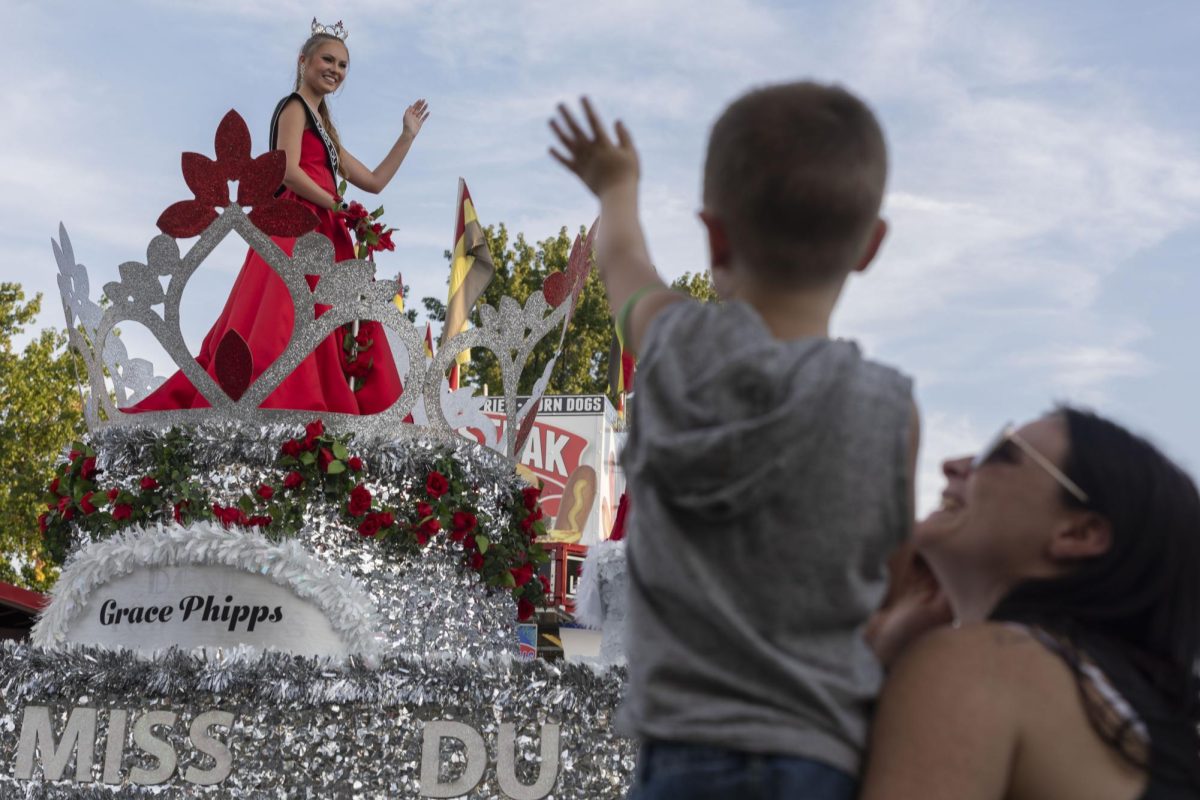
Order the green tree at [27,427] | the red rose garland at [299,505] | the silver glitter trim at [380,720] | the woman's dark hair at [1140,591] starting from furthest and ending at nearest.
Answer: the green tree at [27,427]
the red rose garland at [299,505]
the silver glitter trim at [380,720]
the woman's dark hair at [1140,591]

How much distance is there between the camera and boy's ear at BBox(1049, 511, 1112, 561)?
133 centimetres

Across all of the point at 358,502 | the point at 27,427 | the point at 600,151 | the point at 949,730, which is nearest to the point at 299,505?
the point at 358,502

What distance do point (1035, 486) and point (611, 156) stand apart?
2.00ft

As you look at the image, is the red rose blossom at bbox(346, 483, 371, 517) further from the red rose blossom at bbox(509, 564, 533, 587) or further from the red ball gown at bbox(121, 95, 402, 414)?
the red rose blossom at bbox(509, 564, 533, 587)

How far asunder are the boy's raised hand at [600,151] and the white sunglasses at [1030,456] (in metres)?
0.51

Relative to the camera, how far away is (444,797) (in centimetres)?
346

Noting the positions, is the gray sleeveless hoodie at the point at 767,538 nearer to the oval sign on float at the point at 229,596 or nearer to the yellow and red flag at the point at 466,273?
the oval sign on float at the point at 229,596

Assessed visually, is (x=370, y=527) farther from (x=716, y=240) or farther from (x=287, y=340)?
(x=716, y=240)

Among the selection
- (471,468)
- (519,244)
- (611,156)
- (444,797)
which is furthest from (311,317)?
(519,244)

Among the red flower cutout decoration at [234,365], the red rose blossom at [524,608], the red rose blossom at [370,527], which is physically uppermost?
the red flower cutout decoration at [234,365]

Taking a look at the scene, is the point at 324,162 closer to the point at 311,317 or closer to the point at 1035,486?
the point at 311,317

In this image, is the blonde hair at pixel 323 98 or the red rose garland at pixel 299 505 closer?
the red rose garland at pixel 299 505

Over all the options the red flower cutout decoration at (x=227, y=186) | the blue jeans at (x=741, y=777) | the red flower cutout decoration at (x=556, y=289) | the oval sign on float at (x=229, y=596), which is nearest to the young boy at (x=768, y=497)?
the blue jeans at (x=741, y=777)

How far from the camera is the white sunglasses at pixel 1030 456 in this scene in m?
1.34
